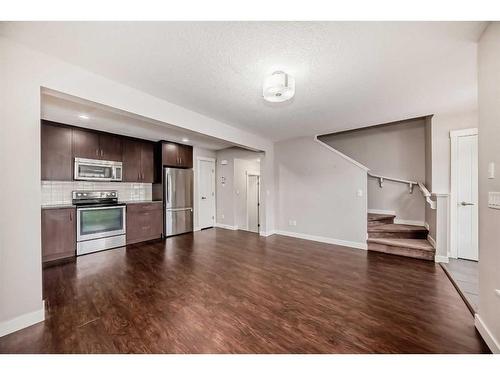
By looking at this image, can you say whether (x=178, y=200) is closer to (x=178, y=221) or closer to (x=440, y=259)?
(x=178, y=221)

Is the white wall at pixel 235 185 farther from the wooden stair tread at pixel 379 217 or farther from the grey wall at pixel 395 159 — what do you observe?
the wooden stair tread at pixel 379 217

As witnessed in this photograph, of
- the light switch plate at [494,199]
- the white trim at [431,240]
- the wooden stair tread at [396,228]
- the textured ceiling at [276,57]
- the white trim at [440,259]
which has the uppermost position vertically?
the textured ceiling at [276,57]

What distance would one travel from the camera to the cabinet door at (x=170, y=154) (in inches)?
196

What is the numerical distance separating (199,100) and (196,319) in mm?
2570

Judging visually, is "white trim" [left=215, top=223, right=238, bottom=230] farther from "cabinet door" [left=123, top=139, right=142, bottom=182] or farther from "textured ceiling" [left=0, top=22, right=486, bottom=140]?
"textured ceiling" [left=0, top=22, right=486, bottom=140]

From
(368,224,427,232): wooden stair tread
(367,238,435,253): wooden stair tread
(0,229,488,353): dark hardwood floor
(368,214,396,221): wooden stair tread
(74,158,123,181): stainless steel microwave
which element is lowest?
(0,229,488,353): dark hardwood floor

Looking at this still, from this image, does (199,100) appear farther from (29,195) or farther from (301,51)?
(29,195)

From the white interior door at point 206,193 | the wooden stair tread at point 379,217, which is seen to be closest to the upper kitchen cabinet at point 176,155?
the white interior door at point 206,193

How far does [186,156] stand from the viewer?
5.45m

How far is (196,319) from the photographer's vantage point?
6.10ft

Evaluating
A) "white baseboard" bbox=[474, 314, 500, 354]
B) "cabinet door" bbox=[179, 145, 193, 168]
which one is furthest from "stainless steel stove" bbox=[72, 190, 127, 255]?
"white baseboard" bbox=[474, 314, 500, 354]

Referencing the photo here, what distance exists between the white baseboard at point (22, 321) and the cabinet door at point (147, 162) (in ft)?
11.2

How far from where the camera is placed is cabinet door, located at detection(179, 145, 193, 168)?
5325 millimetres

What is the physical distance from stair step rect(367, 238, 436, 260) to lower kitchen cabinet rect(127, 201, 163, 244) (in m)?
4.67
